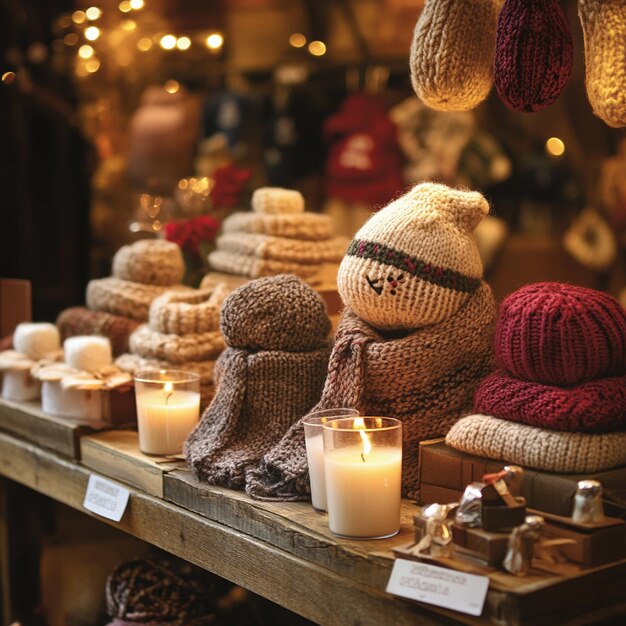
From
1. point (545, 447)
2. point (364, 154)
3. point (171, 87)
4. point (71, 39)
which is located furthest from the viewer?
point (364, 154)

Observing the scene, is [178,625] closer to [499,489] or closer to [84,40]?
[499,489]

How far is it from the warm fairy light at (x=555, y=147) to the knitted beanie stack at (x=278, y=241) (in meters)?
1.99

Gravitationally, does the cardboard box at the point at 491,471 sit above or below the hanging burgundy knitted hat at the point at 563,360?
below

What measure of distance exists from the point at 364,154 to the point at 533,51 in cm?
252

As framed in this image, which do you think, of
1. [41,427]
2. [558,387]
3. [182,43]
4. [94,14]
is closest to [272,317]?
[558,387]

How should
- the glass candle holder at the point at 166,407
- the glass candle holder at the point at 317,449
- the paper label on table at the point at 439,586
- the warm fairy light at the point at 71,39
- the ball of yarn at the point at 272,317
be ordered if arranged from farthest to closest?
the warm fairy light at the point at 71,39 → the glass candle holder at the point at 166,407 → the ball of yarn at the point at 272,317 → the glass candle holder at the point at 317,449 → the paper label on table at the point at 439,586

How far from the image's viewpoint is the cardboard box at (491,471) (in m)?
1.09

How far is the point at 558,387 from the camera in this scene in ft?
3.77

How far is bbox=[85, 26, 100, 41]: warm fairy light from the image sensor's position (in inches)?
105

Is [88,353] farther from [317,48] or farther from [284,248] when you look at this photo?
[317,48]

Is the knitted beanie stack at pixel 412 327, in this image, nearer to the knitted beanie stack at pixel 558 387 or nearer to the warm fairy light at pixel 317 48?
the knitted beanie stack at pixel 558 387

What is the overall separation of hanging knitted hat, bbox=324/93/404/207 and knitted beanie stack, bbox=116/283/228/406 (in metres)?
2.02

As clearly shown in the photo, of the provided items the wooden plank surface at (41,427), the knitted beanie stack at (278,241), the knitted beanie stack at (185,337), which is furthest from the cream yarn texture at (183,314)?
the wooden plank surface at (41,427)

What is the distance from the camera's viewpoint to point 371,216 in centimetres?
135
